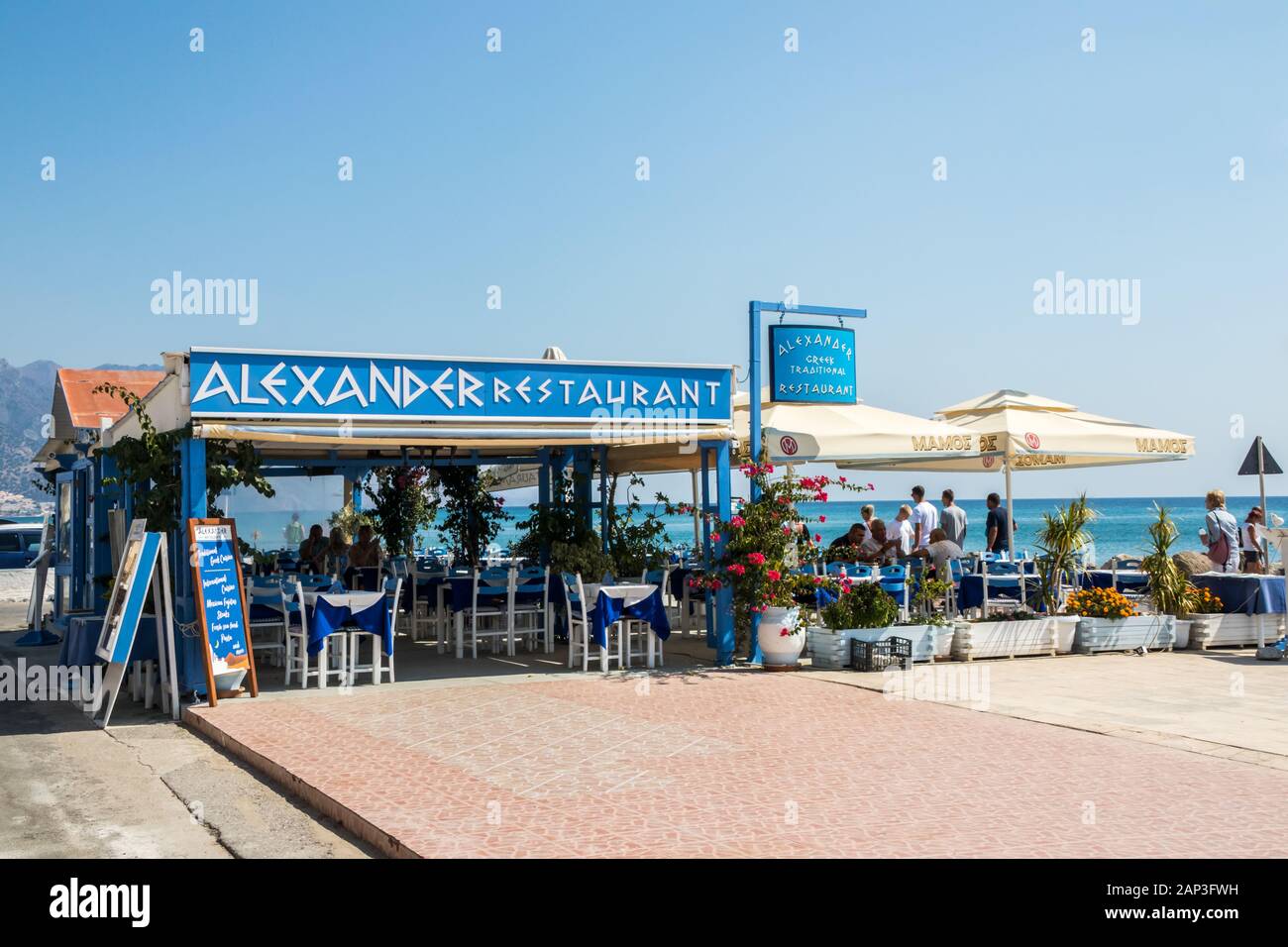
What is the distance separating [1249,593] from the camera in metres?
12.5

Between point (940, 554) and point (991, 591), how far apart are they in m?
0.69

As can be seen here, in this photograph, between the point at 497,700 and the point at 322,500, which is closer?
the point at 497,700

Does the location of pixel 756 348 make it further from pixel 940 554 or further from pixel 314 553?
pixel 314 553

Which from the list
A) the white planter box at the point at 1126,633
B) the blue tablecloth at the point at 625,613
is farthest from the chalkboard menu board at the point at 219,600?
the white planter box at the point at 1126,633

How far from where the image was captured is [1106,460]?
14.5m

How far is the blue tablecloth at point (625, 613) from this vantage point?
36.6 ft

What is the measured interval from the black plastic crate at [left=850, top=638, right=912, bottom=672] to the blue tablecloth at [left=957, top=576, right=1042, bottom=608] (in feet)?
5.74

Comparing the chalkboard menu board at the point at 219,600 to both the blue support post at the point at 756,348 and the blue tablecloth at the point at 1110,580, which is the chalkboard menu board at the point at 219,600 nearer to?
the blue support post at the point at 756,348

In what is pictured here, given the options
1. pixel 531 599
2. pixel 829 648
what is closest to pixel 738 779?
pixel 829 648

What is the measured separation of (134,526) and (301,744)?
124 inches
